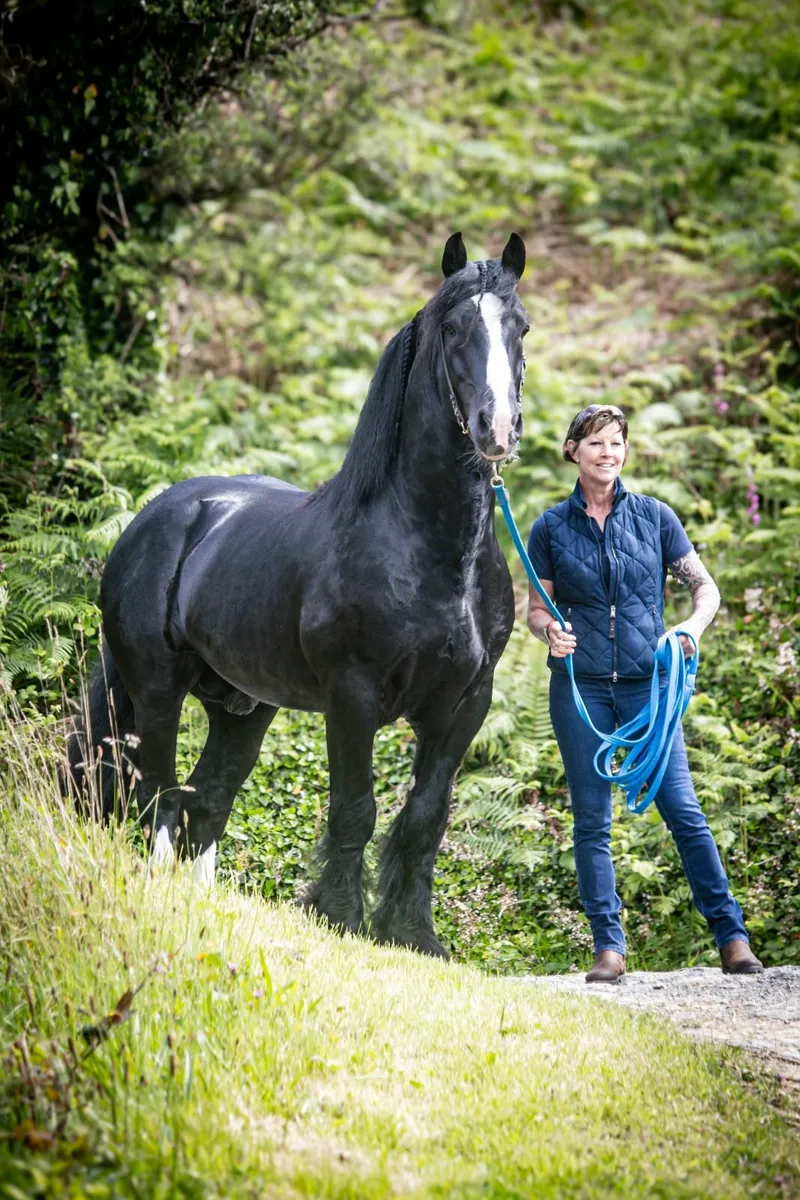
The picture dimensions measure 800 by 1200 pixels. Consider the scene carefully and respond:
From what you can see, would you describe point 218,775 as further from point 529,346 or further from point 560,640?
point 529,346

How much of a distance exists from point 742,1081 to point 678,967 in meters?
2.30

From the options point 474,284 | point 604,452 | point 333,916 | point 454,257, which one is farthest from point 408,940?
point 454,257

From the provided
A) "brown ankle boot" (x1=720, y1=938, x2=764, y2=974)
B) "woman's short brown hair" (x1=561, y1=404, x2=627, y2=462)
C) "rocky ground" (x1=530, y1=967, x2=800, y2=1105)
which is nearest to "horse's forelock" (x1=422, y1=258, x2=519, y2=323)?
"woman's short brown hair" (x1=561, y1=404, x2=627, y2=462)

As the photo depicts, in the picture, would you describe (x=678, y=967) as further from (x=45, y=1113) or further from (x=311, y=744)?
(x=45, y=1113)

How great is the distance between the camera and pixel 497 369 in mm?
3994

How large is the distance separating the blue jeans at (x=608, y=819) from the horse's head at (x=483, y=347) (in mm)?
1436

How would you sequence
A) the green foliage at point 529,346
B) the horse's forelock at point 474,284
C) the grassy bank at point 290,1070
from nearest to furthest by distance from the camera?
the grassy bank at point 290,1070
the horse's forelock at point 474,284
the green foliage at point 529,346

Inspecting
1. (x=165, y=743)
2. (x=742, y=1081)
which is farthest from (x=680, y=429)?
(x=742, y=1081)

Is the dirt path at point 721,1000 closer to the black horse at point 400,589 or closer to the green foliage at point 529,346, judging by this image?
the black horse at point 400,589

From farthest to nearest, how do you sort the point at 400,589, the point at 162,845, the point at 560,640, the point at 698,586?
the point at 162,845 → the point at 698,586 → the point at 560,640 → the point at 400,589

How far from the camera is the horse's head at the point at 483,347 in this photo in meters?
3.93

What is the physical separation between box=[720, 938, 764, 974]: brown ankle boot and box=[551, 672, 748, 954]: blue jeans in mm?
51

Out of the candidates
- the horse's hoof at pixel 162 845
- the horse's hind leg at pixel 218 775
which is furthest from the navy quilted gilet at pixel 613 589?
the horse's hoof at pixel 162 845

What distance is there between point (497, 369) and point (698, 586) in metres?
1.60
